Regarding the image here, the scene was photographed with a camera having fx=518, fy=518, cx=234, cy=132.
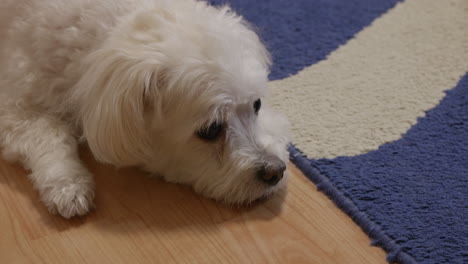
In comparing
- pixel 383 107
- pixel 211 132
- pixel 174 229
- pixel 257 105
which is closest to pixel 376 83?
pixel 383 107

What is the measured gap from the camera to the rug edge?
121 cm

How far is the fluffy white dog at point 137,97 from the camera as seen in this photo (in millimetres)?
1196

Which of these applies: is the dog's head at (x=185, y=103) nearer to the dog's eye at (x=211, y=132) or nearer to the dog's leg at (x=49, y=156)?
the dog's eye at (x=211, y=132)

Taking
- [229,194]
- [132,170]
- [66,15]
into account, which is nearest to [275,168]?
[229,194]

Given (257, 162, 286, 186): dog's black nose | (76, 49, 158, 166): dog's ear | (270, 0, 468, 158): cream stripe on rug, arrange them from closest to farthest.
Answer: (76, 49, 158, 166): dog's ear
(257, 162, 286, 186): dog's black nose
(270, 0, 468, 158): cream stripe on rug

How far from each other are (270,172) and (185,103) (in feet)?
0.89

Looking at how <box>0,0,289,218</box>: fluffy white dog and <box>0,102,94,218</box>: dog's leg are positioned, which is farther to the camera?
<box>0,102,94,218</box>: dog's leg

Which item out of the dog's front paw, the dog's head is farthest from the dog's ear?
the dog's front paw

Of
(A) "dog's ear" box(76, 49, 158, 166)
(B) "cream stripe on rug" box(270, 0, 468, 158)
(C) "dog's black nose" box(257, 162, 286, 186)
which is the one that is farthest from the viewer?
(B) "cream stripe on rug" box(270, 0, 468, 158)

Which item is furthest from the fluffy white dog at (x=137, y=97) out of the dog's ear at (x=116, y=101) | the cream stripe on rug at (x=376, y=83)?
the cream stripe on rug at (x=376, y=83)

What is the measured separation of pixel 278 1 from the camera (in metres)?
2.29

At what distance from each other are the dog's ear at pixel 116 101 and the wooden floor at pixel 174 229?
0.18m

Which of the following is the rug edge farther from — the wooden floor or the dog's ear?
the dog's ear

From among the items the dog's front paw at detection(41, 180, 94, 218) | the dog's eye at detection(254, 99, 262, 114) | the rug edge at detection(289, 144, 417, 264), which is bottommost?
the dog's front paw at detection(41, 180, 94, 218)
